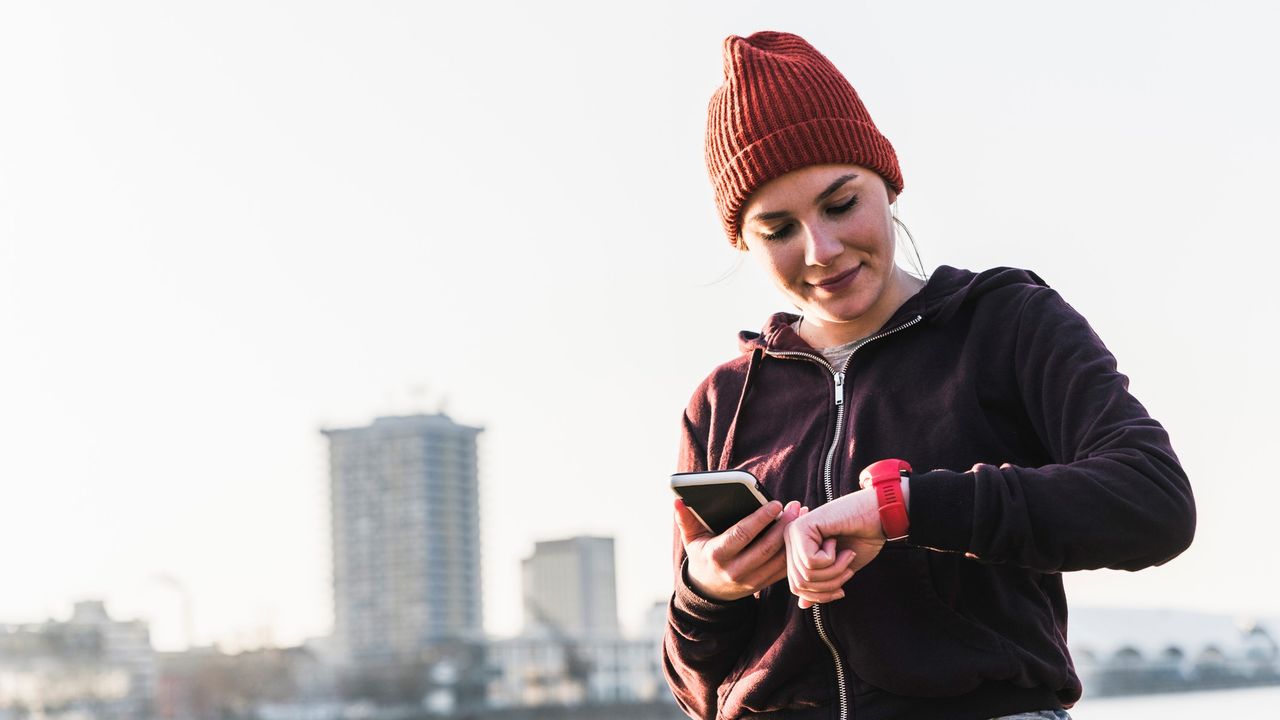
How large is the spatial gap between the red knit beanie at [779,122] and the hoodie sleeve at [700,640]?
66 centimetres

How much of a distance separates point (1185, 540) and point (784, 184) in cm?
89

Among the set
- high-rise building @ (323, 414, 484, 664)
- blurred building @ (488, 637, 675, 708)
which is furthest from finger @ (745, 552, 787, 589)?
high-rise building @ (323, 414, 484, 664)

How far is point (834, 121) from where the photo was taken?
2672 mm

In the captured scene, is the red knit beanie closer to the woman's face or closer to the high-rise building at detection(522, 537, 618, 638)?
the woman's face

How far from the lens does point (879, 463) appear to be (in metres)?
2.26

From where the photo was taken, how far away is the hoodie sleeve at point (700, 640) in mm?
2635

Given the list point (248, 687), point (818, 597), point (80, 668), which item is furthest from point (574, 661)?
point (818, 597)

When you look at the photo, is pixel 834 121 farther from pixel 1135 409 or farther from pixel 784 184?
pixel 1135 409

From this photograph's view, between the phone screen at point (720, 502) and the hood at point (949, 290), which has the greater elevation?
the hood at point (949, 290)

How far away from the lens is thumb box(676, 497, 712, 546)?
2.52 meters

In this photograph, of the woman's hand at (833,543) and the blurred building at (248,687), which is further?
the blurred building at (248,687)

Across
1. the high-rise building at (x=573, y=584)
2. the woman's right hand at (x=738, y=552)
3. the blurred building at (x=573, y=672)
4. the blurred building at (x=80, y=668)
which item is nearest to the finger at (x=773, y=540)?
the woman's right hand at (x=738, y=552)

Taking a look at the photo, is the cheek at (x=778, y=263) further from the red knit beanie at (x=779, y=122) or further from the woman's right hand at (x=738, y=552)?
the woman's right hand at (x=738, y=552)

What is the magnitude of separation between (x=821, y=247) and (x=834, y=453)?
1.12 ft
